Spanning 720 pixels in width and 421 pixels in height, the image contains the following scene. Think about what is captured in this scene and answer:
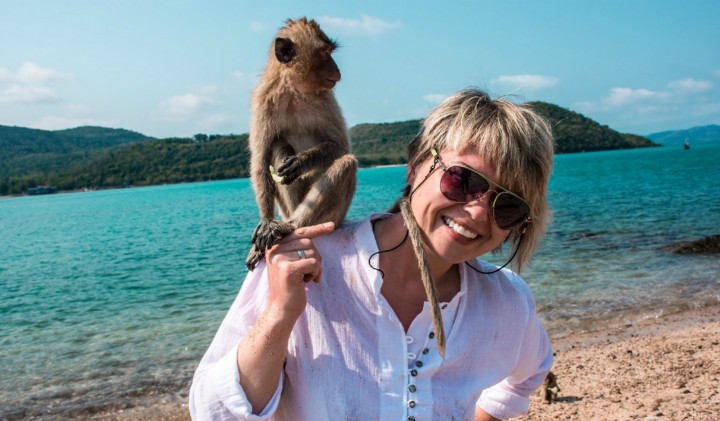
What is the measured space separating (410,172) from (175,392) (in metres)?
6.75

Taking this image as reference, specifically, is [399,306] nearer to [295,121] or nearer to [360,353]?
[360,353]

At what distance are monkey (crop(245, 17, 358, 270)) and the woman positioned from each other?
1505 mm

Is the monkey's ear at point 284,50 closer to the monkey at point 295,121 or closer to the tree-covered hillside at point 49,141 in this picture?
the monkey at point 295,121

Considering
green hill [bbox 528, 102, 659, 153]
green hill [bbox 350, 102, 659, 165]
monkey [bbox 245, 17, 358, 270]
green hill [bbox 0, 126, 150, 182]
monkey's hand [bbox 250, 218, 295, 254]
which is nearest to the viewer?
monkey's hand [bbox 250, 218, 295, 254]

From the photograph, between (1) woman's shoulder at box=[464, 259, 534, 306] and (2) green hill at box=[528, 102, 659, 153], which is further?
(2) green hill at box=[528, 102, 659, 153]

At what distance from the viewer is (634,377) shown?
22.9 ft

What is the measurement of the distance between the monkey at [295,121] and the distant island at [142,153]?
5403 centimetres

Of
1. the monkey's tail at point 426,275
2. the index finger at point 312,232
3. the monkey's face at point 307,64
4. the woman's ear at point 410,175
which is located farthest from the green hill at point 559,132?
the index finger at point 312,232

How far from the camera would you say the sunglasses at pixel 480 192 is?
219 centimetres

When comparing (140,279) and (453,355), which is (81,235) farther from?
(453,355)

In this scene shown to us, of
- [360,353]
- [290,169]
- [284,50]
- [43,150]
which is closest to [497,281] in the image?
[360,353]

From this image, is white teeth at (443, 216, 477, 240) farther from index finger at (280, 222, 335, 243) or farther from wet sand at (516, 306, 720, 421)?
wet sand at (516, 306, 720, 421)

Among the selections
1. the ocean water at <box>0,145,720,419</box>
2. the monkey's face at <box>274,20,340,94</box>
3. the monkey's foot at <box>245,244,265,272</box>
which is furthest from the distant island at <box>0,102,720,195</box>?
the monkey's foot at <box>245,244,265,272</box>

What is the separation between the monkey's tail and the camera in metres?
2.13
